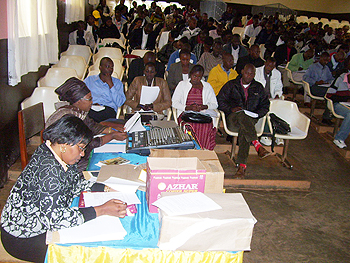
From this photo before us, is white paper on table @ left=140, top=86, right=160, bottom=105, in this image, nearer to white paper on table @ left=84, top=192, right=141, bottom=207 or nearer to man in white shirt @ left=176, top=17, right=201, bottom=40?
white paper on table @ left=84, top=192, right=141, bottom=207

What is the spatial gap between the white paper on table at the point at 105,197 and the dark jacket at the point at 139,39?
6399mm

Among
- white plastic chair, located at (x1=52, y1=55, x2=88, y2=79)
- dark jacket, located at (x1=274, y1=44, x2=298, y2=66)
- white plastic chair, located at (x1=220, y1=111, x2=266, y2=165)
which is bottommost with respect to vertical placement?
white plastic chair, located at (x1=220, y1=111, x2=266, y2=165)

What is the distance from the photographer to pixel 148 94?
165 inches

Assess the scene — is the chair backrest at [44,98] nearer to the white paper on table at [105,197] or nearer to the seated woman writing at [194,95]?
the seated woman writing at [194,95]

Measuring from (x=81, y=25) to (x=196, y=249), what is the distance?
6813mm

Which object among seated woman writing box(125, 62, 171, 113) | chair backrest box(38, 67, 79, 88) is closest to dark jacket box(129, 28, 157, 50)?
chair backrest box(38, 67, 79, 88)

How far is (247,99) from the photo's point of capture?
166 inches

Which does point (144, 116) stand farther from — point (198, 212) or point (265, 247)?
point (198, 212)

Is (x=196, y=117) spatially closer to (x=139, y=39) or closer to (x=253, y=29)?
(x=139, y=39)

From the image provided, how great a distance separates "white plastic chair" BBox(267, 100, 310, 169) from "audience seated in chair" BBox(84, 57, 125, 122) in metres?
2.15

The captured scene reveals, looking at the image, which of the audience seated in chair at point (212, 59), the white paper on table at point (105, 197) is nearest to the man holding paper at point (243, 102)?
the audience seated in chair at point (212, 59)

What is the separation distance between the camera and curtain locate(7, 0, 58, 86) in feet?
11.6

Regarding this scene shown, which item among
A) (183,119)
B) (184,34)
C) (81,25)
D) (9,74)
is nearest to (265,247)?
(183,119)

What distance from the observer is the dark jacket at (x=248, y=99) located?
4.21m
